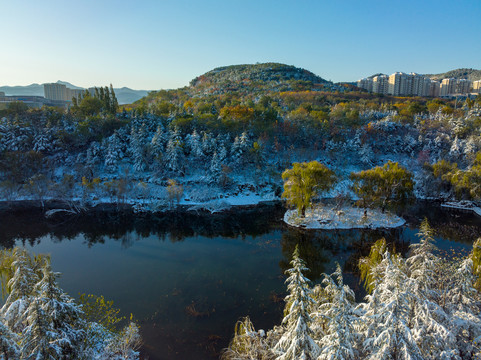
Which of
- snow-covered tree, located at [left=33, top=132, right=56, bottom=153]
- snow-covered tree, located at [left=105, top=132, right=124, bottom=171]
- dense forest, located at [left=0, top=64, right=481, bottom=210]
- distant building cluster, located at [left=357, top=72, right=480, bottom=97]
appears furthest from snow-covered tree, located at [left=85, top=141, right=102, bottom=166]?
distant building cluster, located at [left=357, top=72, right=480, bottom=97]

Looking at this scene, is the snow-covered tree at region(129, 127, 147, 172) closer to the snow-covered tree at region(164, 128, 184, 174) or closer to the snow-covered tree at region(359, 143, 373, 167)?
the snow-covered tree at region(164, 128, 184, 174)

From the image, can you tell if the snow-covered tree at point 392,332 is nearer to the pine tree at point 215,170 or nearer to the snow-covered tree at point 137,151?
the pine tree at point 215,170

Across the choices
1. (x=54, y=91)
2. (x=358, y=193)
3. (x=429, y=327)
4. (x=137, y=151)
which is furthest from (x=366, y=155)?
(x=54, y=91)

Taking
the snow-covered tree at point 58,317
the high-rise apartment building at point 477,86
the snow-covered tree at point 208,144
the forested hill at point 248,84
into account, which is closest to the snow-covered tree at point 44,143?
the snow-covered tree at point 208,144

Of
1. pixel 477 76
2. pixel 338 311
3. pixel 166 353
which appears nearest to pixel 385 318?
pixel 338 311

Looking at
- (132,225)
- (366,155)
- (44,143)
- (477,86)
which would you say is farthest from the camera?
(477,86)

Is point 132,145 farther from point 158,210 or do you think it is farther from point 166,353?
point 166,353

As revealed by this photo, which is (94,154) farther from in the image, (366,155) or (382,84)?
(382,84)
